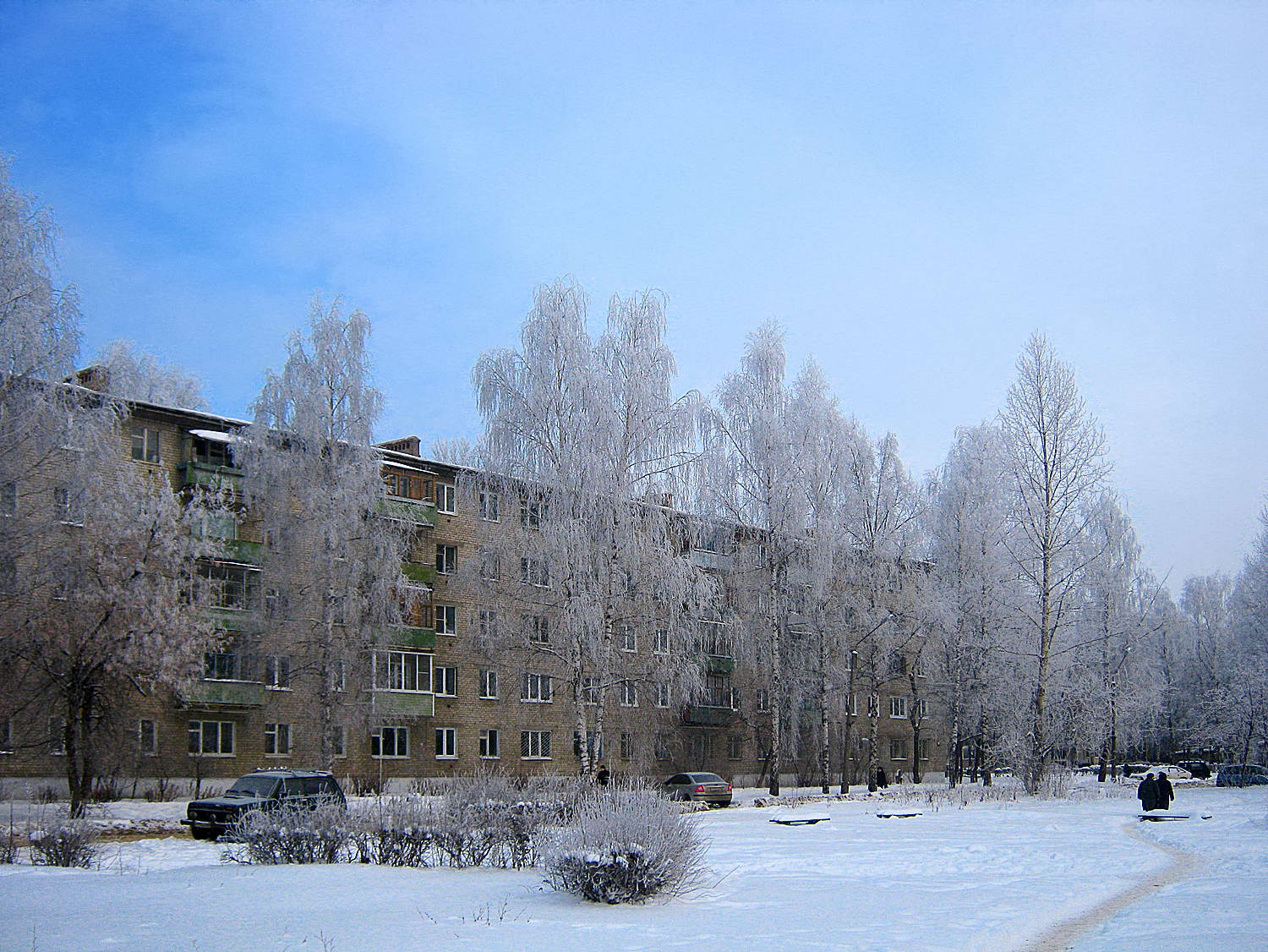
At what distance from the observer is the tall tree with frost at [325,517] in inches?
1451

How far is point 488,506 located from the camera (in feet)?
118

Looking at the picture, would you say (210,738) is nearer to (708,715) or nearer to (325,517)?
(325,517)

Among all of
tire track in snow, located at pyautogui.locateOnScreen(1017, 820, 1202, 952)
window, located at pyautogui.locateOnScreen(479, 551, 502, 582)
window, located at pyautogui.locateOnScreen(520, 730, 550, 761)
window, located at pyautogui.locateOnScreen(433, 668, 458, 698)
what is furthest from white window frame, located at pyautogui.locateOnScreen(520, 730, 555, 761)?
tire track in snow, located at pyautogui.locateOnScreen(1017, 820, 1202, 952)

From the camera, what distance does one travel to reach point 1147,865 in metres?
19.3

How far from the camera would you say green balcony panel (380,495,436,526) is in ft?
129

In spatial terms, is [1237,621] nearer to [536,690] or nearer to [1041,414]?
[1041,414]

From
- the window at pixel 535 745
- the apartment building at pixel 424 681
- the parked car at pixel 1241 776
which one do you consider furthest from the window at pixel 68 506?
the parked car at pixel 1241 776

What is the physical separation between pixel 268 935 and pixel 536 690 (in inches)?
1598

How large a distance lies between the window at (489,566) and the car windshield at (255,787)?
9.38 m

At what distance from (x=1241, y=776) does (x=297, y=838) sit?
54.1m

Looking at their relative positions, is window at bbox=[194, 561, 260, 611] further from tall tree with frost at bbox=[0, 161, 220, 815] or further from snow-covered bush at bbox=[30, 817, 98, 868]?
snow-covered bush at bbox=[30, 817, 98, 868]

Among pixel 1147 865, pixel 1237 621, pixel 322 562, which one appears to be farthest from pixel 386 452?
pixel 1237 621

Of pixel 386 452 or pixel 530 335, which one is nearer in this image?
pixel 530 335

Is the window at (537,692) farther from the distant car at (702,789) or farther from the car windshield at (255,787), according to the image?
the car windshield at (255,787)
